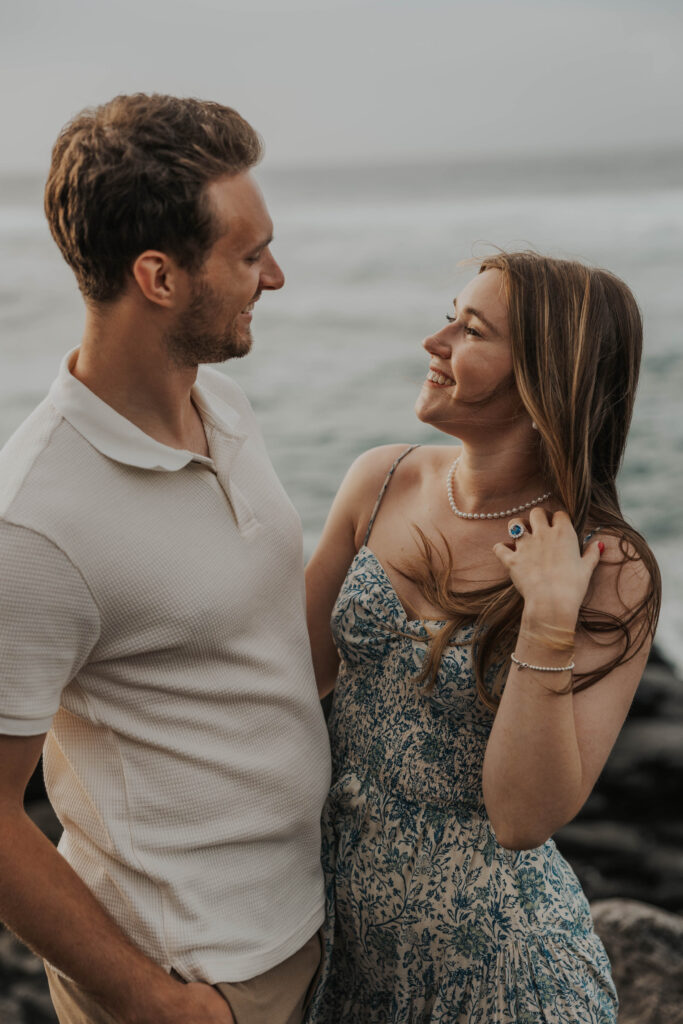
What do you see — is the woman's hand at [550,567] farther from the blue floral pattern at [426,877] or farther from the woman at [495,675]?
the blue floral pattern at [426,877]

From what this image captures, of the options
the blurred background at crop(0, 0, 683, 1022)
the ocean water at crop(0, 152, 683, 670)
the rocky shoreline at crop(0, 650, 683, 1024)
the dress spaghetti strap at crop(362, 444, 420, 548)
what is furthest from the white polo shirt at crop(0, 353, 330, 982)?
the ocean water at crop(0, 152, 683, 670)

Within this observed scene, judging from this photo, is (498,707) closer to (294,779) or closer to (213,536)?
(294,779)

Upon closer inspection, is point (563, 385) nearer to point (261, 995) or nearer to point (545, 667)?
point (545, 667)

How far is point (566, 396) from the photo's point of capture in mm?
→ 1397

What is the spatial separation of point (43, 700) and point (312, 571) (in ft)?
2.21

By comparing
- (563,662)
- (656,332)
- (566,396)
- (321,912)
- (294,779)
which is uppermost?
(566,396)

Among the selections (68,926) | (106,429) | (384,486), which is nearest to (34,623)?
(106,429)

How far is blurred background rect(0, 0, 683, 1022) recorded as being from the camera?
14.1ft

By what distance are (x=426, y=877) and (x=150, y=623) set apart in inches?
24.0

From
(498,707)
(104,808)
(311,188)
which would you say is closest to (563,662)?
(498,707)

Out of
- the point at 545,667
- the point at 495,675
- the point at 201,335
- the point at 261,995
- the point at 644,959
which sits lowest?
the point at 644,959

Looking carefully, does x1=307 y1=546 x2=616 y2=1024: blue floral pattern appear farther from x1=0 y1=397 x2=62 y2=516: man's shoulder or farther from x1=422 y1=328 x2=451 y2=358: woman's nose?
x1=0 y1=397 x2=62 y2=516: man's shoulder

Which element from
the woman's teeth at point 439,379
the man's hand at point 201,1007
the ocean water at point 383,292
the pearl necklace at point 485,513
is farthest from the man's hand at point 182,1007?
the ocean water at point 383,292

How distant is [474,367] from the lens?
1.43 m
